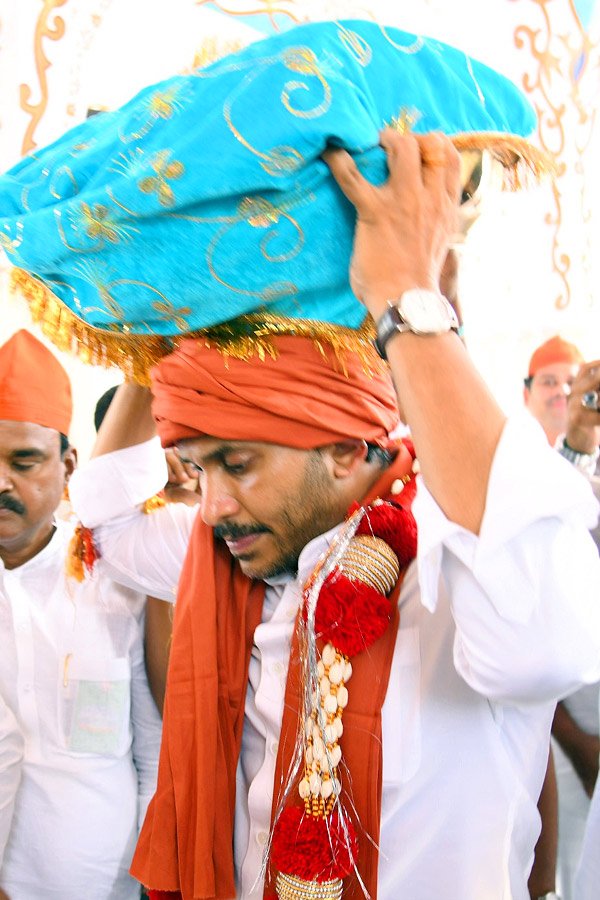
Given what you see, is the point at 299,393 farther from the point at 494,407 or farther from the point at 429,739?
the point at 429,739

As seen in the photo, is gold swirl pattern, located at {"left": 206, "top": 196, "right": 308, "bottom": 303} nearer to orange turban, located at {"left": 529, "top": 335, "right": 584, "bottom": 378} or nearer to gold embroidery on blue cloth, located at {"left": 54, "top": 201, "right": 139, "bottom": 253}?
gold embroidery on blue cloth, located at {"left": 54, "top": 201, "right": 139, "bottom": 253}

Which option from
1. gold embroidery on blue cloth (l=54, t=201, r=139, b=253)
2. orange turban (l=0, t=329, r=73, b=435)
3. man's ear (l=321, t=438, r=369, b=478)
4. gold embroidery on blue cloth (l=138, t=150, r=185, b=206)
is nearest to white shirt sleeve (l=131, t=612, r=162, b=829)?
orange turban (l=0, t=329, r=73, b=435)

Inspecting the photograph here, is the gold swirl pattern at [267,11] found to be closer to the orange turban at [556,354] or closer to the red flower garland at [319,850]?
the orange turban at [556,354]

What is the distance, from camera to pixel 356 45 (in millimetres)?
910

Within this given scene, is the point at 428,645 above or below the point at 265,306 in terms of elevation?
below

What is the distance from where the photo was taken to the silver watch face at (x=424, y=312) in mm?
840

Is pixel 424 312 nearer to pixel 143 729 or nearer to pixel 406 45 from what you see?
pixel 406 45

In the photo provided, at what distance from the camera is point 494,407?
0.83 m

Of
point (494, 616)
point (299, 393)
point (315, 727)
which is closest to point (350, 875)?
point (315, 727)

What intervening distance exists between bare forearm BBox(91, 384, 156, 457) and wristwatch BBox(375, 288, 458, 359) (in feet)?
3.42

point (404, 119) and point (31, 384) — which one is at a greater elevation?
point (404, 119)

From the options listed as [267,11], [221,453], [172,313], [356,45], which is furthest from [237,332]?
[267,11]

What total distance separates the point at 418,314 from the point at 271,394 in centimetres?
39

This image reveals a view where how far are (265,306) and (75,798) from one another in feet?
4.99
